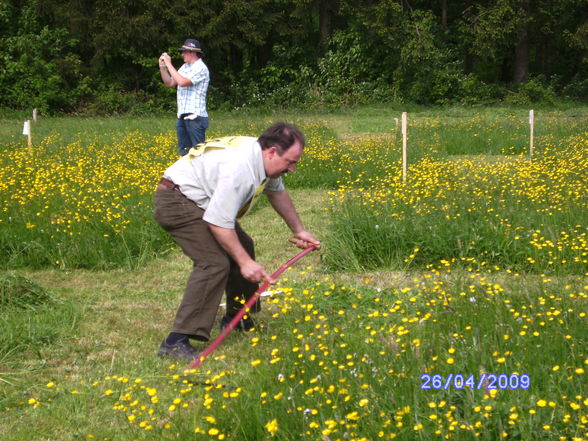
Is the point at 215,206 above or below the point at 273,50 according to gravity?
above

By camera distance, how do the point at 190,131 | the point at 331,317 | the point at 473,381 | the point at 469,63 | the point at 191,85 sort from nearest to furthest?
the point at 473,381, the point at 331,317, the point at 191,85, the point at 190,131, the point at 469,63

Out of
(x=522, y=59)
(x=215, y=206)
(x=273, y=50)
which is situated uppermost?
Result: (x=215, y=206)

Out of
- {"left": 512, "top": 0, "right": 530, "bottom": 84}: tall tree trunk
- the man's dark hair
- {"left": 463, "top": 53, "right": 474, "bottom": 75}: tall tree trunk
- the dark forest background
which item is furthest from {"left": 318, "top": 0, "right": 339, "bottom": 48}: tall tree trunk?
the man's dark hair

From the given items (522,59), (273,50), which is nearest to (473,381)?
(273,50)

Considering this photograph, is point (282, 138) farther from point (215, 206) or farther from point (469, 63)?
point (469, 63)

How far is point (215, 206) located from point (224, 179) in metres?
0.16

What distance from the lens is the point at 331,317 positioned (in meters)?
4.36

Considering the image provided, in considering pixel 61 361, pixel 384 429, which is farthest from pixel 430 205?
pixel 384 429

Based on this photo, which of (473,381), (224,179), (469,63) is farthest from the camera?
(469,63)

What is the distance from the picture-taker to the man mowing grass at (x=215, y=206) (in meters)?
4.25

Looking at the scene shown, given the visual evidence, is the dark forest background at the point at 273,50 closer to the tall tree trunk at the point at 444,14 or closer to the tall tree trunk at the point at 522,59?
the tall tree trunk at the point at 522,59

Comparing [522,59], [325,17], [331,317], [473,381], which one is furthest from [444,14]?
[473,381]

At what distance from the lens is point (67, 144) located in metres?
14.1

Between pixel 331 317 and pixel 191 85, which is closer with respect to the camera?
pixel 331 317
